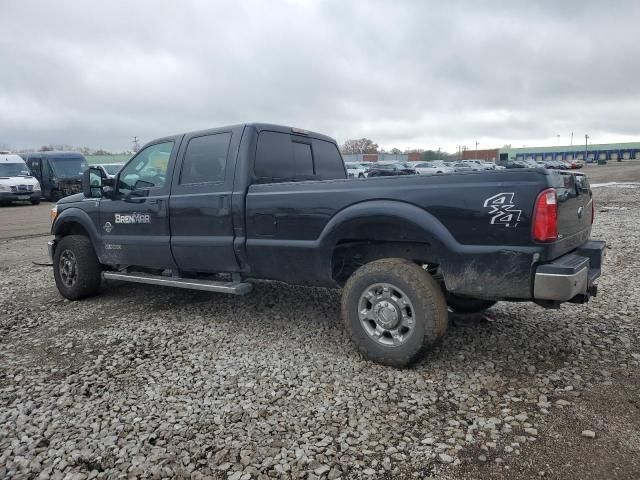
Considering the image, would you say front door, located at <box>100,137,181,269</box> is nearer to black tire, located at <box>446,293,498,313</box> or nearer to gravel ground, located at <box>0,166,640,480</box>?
gravel ground, located at <box>0,166,640,480</box>

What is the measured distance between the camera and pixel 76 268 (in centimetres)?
579

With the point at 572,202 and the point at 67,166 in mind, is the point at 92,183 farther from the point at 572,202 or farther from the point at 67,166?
the point at 67,166

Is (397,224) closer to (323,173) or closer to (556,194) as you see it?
(556,194)

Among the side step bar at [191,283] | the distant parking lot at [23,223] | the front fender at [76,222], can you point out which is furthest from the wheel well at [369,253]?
the distant parking lot at [23,223]

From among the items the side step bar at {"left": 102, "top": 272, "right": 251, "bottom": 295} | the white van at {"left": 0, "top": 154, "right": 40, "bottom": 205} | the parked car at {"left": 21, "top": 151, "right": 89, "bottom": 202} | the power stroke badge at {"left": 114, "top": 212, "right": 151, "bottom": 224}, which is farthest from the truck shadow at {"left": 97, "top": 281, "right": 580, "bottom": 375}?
the parked car at {"left": 21, "top": 151, "right": 89, "bottom": 202}

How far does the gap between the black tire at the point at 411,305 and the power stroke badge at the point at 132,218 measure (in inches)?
103

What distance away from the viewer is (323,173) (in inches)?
216

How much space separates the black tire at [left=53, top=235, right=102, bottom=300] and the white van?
1729cm

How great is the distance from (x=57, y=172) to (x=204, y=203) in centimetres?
2109

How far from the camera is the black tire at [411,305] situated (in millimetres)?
3447

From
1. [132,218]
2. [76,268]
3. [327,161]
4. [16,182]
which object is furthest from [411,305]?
[16,182]

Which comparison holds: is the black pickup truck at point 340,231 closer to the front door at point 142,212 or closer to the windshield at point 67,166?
the front door at point 142,212

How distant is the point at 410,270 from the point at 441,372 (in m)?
0.83

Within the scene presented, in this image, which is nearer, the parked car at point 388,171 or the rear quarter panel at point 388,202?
the rear quarter panel at point 388,202
